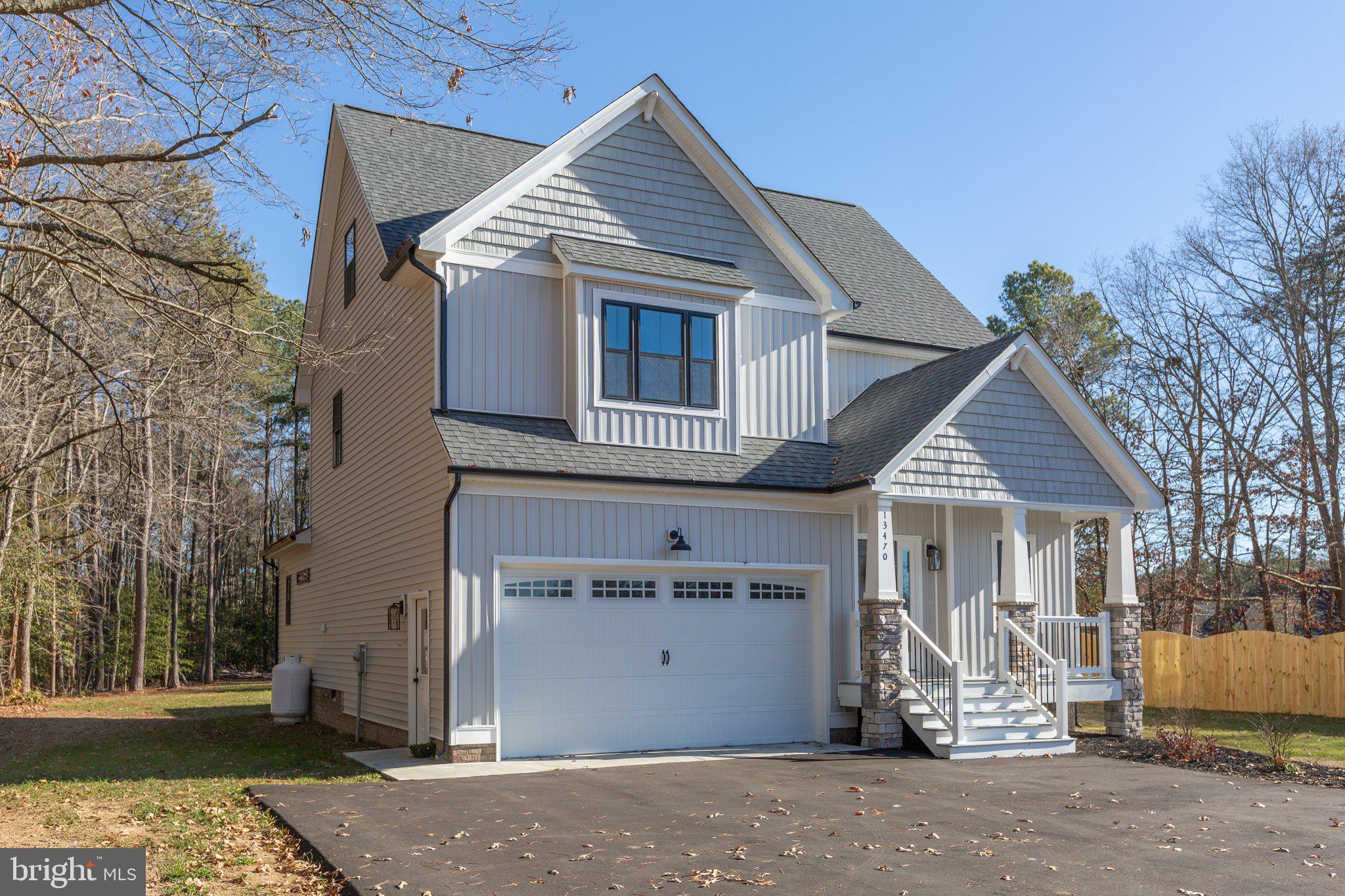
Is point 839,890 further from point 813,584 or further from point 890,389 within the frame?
point 890,389

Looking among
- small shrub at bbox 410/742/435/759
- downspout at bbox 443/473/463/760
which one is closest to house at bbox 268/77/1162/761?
downspout at bbox 443/473/463/760

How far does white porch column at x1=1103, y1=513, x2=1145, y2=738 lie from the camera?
14.9 m

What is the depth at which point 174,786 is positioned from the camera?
36.3ft

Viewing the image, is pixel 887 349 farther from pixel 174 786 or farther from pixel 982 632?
pixel 174 786

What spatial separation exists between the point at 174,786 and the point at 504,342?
619 centimetres

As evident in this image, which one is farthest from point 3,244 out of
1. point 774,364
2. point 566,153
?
point 774,364

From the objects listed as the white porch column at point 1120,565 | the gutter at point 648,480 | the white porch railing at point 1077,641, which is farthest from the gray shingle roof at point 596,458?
the white porch column at point 1120,565

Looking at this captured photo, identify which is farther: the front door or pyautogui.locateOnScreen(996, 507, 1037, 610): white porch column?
pyautogui.locateOnScreen(996, 507, 1037, 610): white porch column

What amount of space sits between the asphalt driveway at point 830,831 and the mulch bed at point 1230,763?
1.91ft

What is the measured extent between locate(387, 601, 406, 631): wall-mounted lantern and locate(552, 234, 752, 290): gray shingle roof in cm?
499

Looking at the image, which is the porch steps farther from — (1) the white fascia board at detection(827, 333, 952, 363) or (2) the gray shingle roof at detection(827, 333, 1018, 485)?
(1) the white fascia board at detection(827, 333, 952, 363)

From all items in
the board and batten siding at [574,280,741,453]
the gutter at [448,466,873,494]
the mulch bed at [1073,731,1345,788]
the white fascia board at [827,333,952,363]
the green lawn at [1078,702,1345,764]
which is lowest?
the green lawn at [1078,702,1345,764]

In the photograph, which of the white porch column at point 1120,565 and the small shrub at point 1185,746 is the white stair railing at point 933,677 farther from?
the white porch column at point 1120,565

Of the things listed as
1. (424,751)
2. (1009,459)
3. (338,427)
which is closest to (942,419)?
(1009,459)
